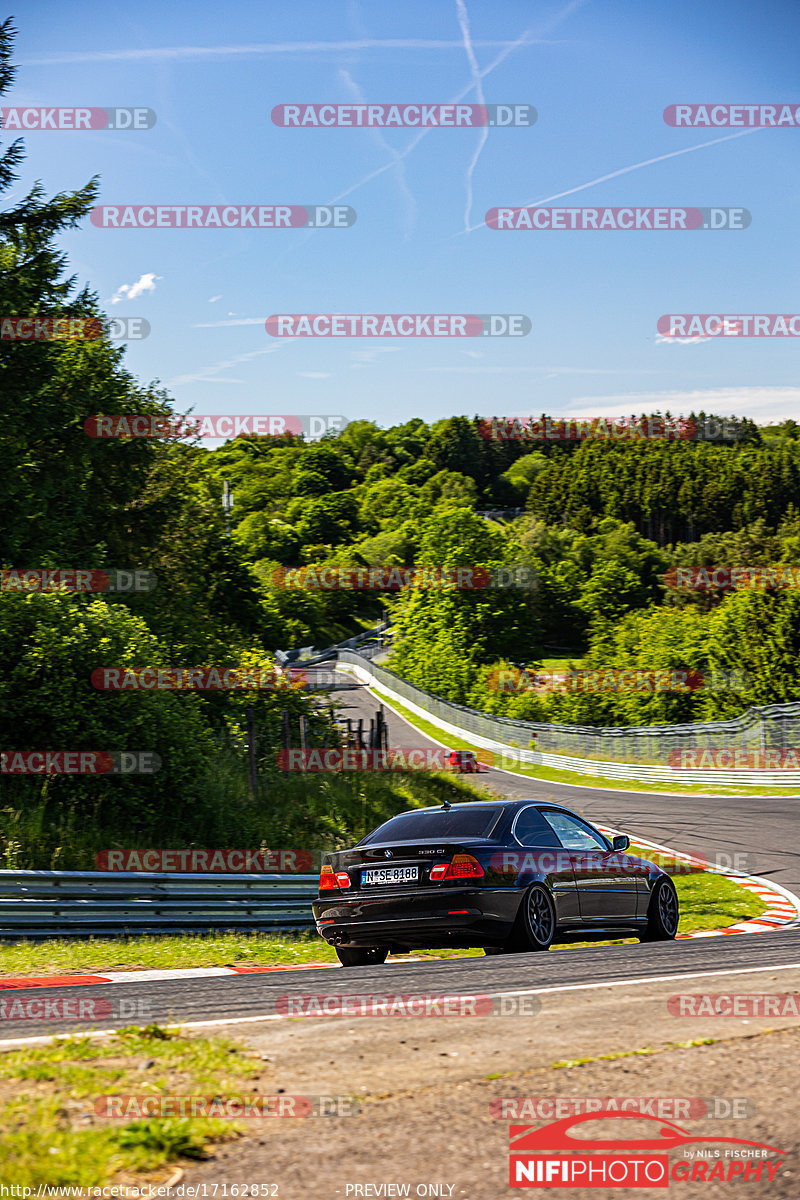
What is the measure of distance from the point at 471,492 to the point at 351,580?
224ft

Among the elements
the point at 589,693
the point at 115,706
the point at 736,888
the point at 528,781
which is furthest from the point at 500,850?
the point at 589,693

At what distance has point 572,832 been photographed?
10008 mm

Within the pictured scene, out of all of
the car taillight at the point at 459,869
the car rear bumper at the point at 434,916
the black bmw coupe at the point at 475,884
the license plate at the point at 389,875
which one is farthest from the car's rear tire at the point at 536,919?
the license plate at the point at 389,875

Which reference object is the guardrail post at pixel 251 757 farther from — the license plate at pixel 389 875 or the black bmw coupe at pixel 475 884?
the license plate at pixel 389 875

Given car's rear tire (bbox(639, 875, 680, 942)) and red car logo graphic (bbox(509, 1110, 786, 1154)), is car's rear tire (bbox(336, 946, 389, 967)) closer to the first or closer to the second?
car's rear tire (bbox(639, 875, 680, 942))

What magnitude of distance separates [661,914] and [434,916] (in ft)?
11.0

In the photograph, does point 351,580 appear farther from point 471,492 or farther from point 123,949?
point 123,949

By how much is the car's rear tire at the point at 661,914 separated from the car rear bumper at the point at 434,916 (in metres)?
2.51

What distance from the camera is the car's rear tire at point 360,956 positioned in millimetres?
9312

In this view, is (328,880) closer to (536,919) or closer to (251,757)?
(536,919)

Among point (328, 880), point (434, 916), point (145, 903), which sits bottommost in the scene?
point (145, 903)

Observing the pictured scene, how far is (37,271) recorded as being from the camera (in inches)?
966

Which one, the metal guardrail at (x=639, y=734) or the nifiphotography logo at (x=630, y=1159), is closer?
the nifiphotography logo at (x=630, y=1159)

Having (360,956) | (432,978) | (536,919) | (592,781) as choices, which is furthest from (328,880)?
(592,781)
